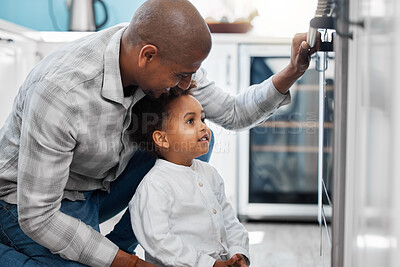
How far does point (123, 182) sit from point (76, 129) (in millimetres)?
348

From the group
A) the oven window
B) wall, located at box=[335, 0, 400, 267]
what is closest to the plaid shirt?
wall, located at box=[335, 0, 400, 267]

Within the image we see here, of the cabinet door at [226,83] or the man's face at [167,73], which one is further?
the cabinet door at [226,83]

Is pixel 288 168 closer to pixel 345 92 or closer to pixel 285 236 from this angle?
pixel 285 236

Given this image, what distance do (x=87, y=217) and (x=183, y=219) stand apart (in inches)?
9.4

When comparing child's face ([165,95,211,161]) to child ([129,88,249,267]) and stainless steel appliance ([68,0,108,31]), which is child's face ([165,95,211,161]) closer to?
child ([129,88,249,267])

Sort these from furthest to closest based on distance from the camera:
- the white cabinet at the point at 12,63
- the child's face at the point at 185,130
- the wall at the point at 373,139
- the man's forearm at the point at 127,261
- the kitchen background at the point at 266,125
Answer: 1. the white cabinet at the point at 12,63
2. the kitchen background at the point at 266,125
3. the child's face at the point at 185,130
4. the man's forearm at the point at 127,261
5. the wall at the point at 373,139

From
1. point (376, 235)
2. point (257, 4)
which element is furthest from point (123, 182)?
point (257, 4)

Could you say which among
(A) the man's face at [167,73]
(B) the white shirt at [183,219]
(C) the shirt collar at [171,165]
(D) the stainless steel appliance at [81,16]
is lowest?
(B) the white shirt at [183,219]

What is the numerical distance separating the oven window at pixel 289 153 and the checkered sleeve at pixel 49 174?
Result: 1.41m

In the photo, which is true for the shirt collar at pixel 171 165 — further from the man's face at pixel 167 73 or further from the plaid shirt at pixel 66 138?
the man's face at pixel 167 73

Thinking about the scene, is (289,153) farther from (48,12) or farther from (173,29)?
(48,12)

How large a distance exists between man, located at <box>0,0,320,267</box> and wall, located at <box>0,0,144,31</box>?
184 cm

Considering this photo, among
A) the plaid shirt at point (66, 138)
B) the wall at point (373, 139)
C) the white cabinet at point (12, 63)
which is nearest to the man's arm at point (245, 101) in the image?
the plaid shirt at point (66, 138)

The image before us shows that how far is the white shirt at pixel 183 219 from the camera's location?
1079 mm
